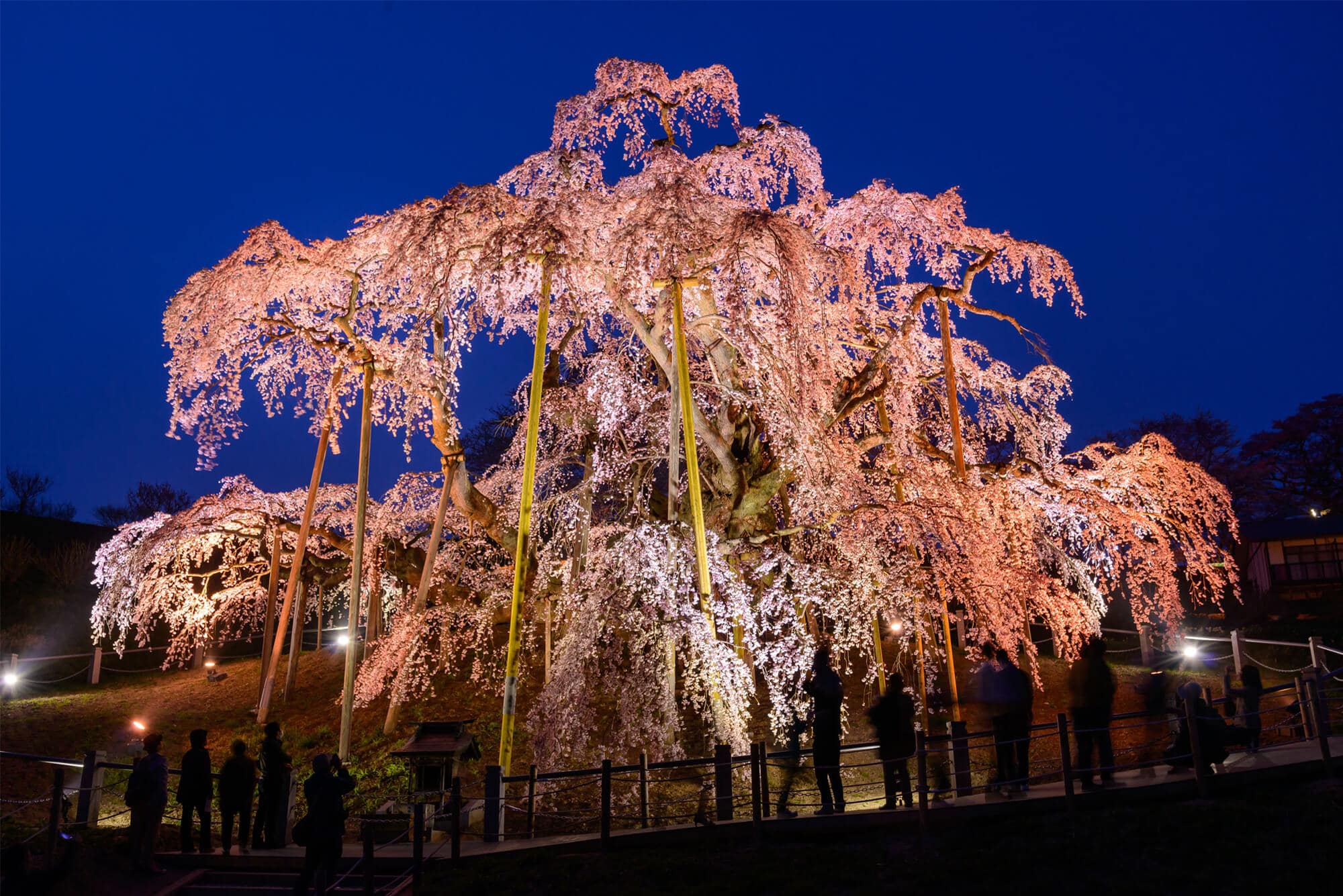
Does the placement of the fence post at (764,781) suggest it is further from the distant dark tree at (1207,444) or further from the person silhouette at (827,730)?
the distant dark tree at (1207,444)

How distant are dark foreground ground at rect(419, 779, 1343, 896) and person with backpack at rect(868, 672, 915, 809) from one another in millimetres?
728

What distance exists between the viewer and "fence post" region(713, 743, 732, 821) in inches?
357

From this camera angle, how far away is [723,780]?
→ 30.5 ft

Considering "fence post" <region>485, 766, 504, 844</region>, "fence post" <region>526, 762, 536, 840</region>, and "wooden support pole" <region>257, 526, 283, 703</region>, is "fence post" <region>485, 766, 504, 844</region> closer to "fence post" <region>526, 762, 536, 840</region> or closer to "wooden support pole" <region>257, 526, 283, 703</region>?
"fence post" <region>526, 762, 536, 840</region>

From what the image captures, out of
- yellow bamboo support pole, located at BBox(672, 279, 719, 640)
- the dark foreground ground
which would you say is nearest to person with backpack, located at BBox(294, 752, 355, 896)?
the dark foreground ground

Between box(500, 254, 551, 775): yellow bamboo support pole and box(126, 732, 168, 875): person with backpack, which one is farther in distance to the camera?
box(500, 254, 551, 775): yellow bamboo support pole

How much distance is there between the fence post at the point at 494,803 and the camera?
31.5 ft

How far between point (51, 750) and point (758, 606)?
15259mm

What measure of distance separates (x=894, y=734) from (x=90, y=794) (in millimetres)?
10415

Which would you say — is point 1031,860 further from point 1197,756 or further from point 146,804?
point 146,804

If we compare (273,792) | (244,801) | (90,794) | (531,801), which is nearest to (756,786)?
(531,801)

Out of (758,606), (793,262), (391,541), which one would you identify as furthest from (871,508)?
(391,541)

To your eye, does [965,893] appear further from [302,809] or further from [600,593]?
[302,809]

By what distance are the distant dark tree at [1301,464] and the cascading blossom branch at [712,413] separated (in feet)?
80.3
